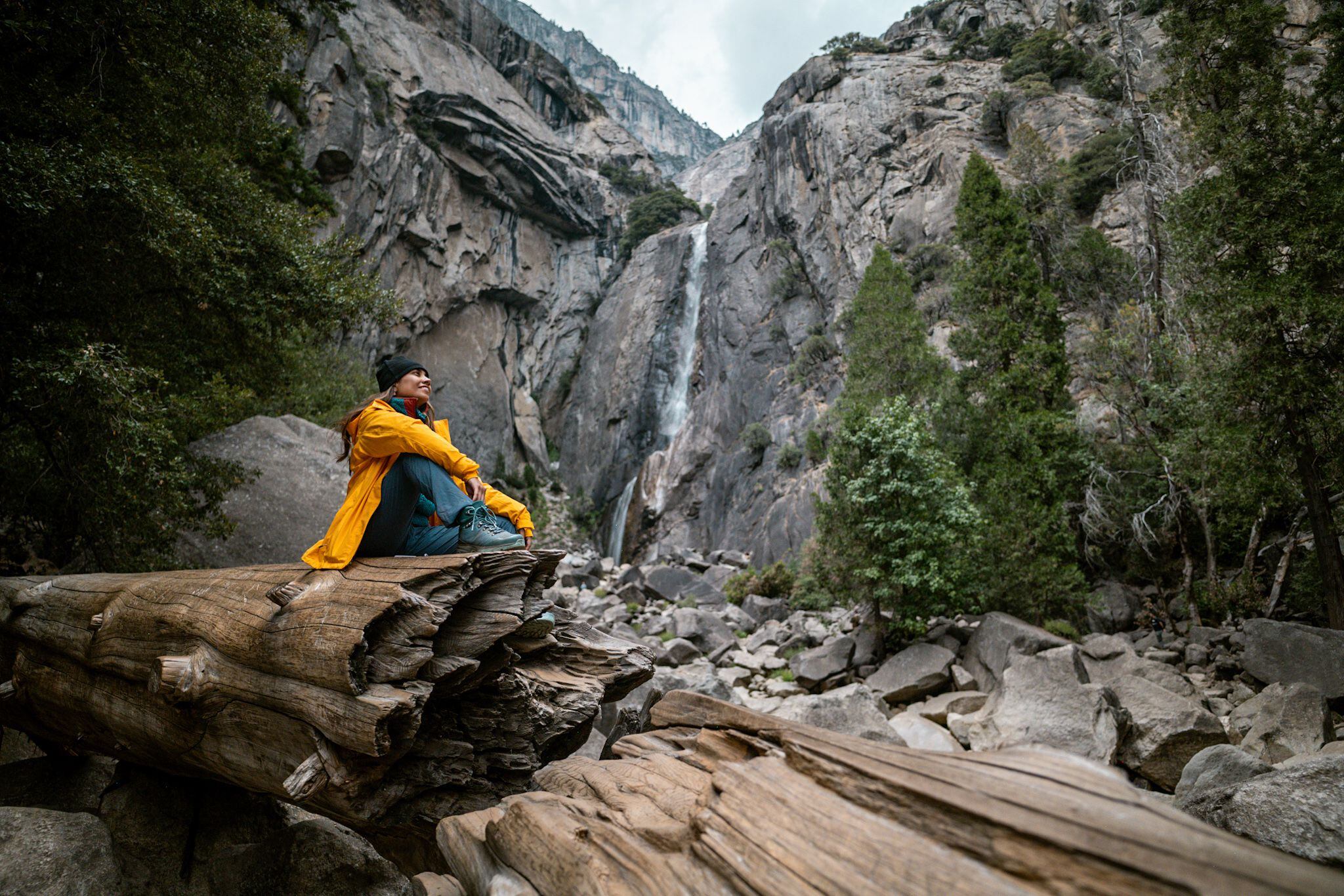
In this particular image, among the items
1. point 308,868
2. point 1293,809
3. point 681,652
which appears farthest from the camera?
point 681,652

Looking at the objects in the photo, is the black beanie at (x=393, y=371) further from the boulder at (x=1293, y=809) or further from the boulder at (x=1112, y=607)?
the boulder at (x=1112, y=607)

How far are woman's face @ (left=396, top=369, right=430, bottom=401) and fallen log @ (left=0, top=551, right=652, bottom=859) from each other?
3.34ft

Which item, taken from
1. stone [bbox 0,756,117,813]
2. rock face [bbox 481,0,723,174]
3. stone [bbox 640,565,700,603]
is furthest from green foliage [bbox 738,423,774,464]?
rock face [bbox 481,0,723,174]

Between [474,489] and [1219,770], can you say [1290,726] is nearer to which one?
[1219,770]

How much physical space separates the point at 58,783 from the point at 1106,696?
26.7ft

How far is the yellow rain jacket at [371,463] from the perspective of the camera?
3.01 metres

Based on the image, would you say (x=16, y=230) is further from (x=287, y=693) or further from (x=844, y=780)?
(x=844, y=780)

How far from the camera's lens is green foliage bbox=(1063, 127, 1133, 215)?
2075 centimetres

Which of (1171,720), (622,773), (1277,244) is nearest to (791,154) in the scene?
(1277,244)

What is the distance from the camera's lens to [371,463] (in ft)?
10.6

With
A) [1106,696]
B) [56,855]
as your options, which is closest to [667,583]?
[1106,696]

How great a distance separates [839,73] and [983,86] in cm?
739

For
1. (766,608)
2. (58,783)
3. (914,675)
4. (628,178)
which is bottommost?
(58,783)

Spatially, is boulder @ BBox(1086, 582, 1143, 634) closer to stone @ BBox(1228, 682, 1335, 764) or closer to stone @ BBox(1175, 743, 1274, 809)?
stone @ BBox(1228, 682, 1335, 764)
